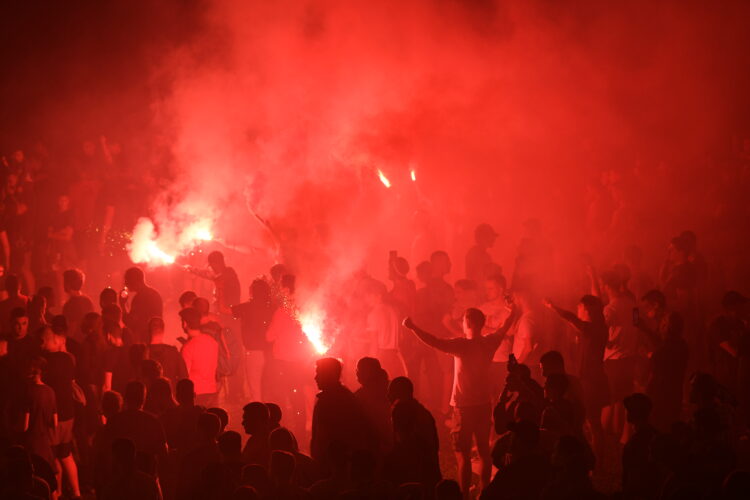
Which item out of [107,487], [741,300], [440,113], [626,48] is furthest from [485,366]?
[626,48]

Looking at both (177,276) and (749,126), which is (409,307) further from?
(749,126)

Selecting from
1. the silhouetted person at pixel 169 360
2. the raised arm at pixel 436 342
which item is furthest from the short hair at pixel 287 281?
the raised arm at pixel 436 342

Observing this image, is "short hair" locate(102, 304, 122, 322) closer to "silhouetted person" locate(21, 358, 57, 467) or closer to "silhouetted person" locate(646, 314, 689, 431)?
"silhouetted person" locate(21, 358, 57, 467)

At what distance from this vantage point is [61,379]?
22.8 ft

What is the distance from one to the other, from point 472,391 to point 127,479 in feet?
10.2

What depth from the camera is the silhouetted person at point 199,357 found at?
7.96m

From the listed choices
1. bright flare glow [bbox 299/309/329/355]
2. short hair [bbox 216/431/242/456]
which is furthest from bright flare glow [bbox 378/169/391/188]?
short hair [bbox 216/431/242/456]

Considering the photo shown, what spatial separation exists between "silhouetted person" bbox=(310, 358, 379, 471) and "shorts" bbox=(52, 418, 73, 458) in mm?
2247

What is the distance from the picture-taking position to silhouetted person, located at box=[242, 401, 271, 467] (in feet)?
18.3

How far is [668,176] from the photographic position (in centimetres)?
1468

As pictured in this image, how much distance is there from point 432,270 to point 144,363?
4.13 meters

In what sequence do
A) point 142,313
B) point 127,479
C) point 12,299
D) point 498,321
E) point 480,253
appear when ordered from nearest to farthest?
point 127,479, point 498,321, point 12,299, point 142,313, point 480,253

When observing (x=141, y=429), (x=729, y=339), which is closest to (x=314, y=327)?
(x=141, y=429)

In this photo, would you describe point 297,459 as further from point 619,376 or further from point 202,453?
point 619,376
